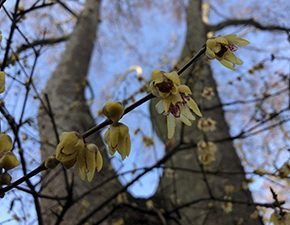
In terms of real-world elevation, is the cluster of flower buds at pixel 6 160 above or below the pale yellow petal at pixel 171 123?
above

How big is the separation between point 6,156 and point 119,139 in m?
0.21

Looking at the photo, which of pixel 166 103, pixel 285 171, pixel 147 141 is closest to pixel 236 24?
pixel 147 141

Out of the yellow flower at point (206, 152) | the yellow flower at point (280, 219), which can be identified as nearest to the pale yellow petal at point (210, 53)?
the yellow flower at point (280, 219)

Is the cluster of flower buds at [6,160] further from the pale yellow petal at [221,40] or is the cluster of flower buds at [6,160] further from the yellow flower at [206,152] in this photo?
the yellow flower at [206,152]

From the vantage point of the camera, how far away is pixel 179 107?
704 mm

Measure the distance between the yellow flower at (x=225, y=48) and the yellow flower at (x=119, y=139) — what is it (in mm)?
226

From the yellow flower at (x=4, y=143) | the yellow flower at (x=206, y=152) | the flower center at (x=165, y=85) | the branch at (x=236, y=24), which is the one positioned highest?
the branch at (x=236, y=24)

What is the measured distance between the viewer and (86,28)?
13.3 ft

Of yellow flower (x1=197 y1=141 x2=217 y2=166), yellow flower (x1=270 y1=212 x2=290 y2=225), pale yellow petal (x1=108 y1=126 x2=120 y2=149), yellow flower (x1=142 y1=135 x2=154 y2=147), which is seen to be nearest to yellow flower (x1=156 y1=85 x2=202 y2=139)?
pale yellow petal (x1=108 y1=126 x2=120 y2=149)

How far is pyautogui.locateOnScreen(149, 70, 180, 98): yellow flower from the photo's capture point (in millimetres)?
664

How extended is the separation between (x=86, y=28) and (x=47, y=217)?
2.71 metres

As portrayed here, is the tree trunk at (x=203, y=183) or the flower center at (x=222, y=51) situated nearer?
the flower center at (x=222, y=51)

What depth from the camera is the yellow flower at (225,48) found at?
0.70m

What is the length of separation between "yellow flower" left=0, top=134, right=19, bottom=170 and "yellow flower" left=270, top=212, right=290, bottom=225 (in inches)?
28.2
